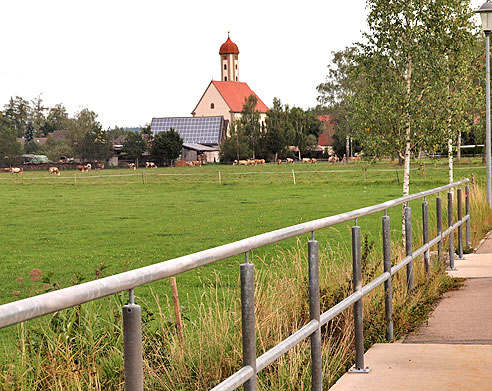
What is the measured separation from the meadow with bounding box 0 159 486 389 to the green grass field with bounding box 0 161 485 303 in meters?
0.03

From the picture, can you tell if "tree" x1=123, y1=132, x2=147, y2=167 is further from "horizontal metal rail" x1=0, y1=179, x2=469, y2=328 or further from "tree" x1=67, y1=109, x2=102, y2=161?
"horizontal metal rail" x1=0, y1=179, x2=469, y2=328

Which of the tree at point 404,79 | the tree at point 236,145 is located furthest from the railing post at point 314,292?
the tree at point 236,145

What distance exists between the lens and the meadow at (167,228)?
12477 mm

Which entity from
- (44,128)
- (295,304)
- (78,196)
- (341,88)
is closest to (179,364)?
(295,304)

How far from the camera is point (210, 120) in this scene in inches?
5915

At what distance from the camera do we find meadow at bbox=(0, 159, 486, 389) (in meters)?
12.5

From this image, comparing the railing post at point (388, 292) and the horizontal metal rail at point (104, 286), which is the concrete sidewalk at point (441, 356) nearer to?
the railing post at point (388, 292)

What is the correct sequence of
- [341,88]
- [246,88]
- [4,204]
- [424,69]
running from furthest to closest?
[246,88] → [341,88] → [4,204] → [424,69]

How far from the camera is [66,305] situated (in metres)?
2.32

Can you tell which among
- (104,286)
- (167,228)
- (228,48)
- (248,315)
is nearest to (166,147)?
(228,48)

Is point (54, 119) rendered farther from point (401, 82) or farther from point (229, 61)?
point (401, 82)

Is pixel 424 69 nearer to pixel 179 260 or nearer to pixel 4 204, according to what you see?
pixel 179 260

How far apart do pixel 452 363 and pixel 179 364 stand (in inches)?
87.8

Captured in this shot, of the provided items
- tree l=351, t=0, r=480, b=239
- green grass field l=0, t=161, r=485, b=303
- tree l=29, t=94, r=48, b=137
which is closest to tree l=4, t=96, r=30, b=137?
tree l=29, t=94, r=48, b=137
